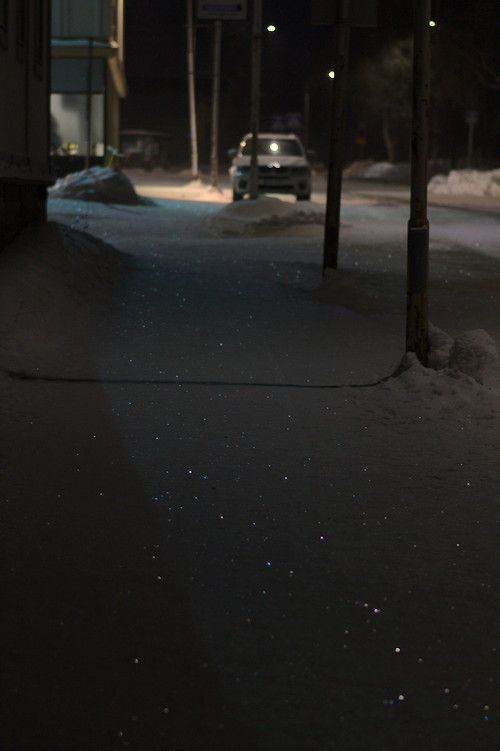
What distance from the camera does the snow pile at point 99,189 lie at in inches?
1307

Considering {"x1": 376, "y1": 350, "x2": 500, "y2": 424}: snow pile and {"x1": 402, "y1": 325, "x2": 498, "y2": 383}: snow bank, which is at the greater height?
{"x1": 402, "y1": 325, "x2": 498, "y2": 383}: snow bank

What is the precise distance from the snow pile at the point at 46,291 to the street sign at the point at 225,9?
57.2 feet

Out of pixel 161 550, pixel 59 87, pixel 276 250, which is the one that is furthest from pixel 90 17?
pixel 161 550

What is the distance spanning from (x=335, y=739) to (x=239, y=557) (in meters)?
1.72

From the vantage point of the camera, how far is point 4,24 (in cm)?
1407

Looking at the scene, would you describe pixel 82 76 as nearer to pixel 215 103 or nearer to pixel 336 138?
pixel 215 103

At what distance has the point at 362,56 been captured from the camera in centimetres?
8400

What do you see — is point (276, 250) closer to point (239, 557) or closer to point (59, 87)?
point (239, 557)

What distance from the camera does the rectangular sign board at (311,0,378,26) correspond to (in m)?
14.6

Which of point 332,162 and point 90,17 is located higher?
point 90,17

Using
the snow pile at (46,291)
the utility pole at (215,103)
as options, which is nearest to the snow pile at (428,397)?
the snow pile at (46,291)

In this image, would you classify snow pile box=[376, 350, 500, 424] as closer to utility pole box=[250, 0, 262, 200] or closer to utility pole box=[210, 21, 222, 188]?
utility pole box=[250, 0, 262, 200]

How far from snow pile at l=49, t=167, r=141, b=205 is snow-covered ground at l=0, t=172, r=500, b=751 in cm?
2030

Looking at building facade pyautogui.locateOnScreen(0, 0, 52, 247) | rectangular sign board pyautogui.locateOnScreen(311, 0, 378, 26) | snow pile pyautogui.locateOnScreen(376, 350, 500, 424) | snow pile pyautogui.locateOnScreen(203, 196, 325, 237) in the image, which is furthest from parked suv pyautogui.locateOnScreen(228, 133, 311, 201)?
snow pile pyautogui.locateOnScreen(376, 350, 500, 424)
